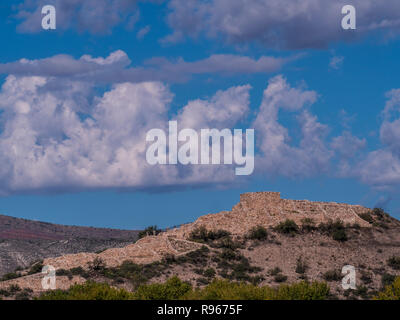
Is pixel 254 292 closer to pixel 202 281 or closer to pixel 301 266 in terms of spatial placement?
pixel 202 281

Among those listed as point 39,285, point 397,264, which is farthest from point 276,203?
point 39,285

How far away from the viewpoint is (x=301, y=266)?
68.3 m

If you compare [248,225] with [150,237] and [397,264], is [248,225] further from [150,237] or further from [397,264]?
[397,264]

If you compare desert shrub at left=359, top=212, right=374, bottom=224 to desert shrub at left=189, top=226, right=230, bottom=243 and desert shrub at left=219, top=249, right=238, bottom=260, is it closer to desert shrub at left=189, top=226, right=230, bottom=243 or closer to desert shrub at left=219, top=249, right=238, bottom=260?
desert shrub at left=189, top=226, right=230, bottom=243

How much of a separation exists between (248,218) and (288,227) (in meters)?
5.29

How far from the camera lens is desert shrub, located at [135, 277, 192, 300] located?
49.8 m

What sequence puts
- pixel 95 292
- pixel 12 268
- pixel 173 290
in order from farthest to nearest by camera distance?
pixel 12 268 < pixel 173 290 < pixel 95 292

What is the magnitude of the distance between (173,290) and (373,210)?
37.9m

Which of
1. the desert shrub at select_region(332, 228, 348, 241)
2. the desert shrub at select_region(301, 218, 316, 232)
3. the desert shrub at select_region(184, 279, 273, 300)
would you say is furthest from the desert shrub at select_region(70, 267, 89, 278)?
the desert shrub at select_region(332, 228, 348, 241)

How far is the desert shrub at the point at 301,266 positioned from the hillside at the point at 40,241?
113 ft

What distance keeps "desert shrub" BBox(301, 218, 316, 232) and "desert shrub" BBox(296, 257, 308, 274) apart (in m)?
6.29

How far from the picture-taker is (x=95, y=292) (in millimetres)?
46031

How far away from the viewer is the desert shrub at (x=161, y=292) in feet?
163

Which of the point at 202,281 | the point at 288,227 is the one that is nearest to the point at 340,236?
the point at 288,227
